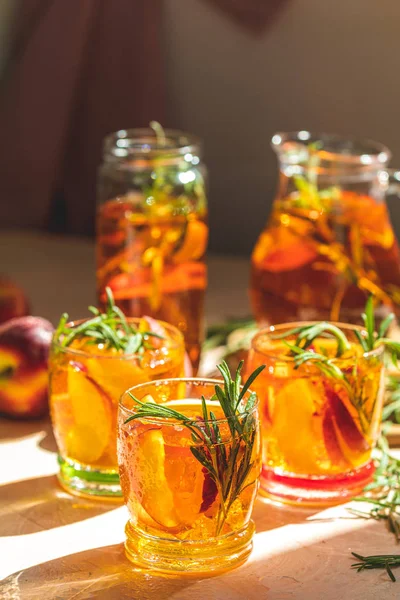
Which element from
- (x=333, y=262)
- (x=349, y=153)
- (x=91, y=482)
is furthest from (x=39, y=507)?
(x=349, y=153)

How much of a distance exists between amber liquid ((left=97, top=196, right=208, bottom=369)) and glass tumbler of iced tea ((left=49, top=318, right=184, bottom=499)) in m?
0.21

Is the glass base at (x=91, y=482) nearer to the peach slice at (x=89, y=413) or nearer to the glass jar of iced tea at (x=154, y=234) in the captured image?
the peach slice at (x=89, y=413)

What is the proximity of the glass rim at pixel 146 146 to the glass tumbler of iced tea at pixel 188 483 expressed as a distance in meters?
0.46

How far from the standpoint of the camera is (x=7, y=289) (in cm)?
136

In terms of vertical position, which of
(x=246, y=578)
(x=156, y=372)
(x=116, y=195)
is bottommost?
(x=246, y=578)

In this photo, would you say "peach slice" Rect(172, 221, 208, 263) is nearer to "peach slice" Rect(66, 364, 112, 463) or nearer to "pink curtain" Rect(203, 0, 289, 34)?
"peach slice" Rect(66, 364, 112, 463)

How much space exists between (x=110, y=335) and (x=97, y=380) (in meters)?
0.05

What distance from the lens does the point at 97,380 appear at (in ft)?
2.97

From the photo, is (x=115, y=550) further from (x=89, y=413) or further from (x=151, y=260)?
(x=151, y=260)

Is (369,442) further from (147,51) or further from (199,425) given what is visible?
(147,51)

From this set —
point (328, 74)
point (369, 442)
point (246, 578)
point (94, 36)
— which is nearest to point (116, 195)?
point (369, 442)

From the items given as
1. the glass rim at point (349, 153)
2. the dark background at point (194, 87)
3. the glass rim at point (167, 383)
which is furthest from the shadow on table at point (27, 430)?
the dark background at point (194, 87)

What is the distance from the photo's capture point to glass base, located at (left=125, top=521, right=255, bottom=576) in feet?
2.56

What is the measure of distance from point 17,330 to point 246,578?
48cm
